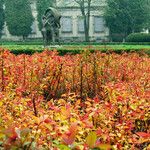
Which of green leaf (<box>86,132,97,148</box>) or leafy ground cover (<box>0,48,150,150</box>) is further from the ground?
green leaf (<box>86,132,97,148</box>)

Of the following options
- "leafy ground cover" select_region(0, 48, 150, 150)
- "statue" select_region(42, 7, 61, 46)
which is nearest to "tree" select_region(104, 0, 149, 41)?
"statue" select_region(42, 7, 61, 46)

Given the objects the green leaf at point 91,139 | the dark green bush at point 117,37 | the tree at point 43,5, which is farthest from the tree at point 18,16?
the green leaf at point 91,139

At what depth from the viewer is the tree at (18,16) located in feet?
139

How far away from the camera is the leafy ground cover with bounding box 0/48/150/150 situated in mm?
3100

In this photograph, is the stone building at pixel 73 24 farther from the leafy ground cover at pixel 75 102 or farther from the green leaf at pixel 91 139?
the green leaf at pixel 91 139

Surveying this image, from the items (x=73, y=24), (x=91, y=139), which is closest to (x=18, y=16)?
(x=73, y=24)

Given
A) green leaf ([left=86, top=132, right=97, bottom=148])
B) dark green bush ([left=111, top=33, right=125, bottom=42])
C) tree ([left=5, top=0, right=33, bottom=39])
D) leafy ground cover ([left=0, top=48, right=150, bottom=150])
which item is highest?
tree ([left=5, top=0, right=33, bottom=39])

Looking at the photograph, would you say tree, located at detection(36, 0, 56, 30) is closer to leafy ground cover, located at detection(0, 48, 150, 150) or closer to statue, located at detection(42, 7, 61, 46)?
statue, located at detection(42, 7, 61, 46)

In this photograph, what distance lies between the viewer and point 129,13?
39.0m

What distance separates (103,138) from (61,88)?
447 centimetres

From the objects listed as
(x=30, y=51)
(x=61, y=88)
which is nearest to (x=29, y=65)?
(x=61, y=88)

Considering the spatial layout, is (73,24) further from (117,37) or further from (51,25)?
(51,25)

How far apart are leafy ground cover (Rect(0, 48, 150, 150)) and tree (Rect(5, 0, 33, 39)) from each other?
32.8 metres

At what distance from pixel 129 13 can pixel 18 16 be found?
10453 millimetres
